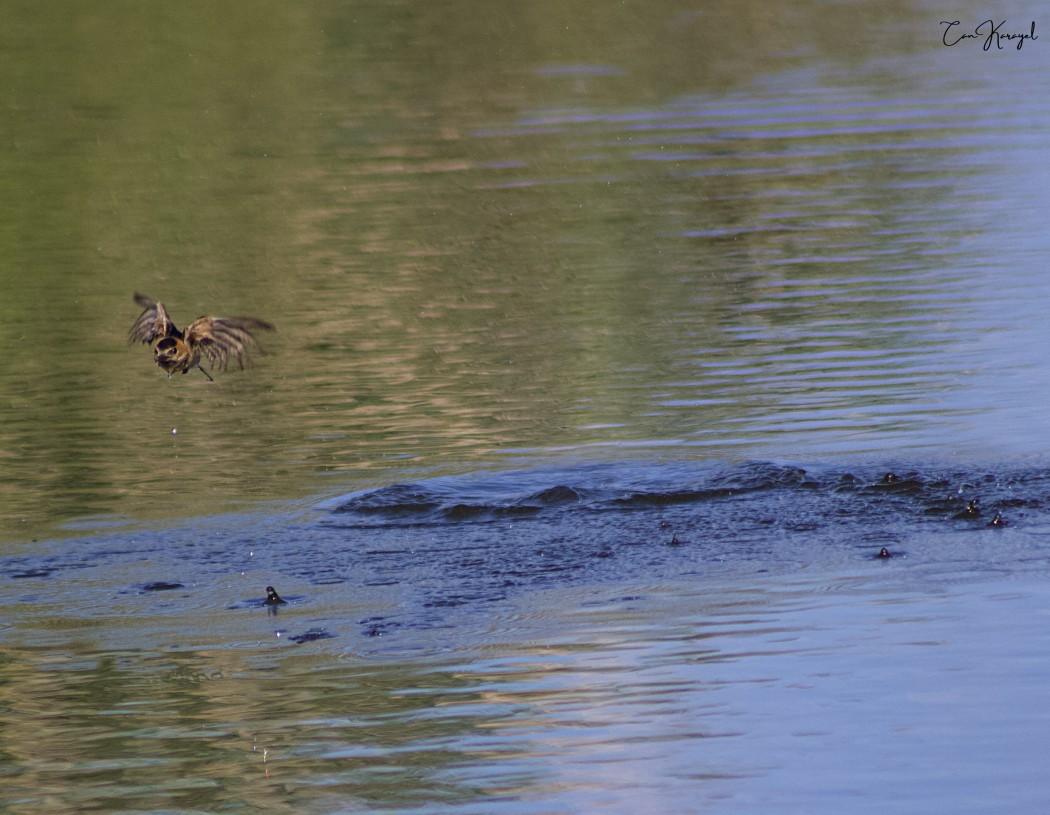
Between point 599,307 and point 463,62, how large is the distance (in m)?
19.8

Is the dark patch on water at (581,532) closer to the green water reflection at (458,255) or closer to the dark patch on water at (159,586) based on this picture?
the dark patch on water at (159,586)

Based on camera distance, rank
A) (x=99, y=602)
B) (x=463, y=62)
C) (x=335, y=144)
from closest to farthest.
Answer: (x=99, y=602) → (x=335, y=144) → (x=463, y=62)

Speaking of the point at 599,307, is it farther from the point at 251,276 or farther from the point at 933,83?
the point at 933,83

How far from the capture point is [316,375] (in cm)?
1419

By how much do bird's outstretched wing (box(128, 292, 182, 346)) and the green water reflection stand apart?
1.64 meters

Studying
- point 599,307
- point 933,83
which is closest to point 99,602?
→ point 599,307

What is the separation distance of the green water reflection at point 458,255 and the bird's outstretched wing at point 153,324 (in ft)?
5.37

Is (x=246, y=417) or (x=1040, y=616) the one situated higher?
(x=246, y=417)

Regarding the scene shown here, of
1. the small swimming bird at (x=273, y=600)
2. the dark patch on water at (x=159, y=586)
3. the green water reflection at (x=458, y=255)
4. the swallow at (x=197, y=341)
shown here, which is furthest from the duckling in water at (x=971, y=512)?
the dark patch on water at (x=159, y=586)

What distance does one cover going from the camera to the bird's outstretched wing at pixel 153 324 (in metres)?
8.86

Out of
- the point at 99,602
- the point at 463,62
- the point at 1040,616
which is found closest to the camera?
the point at 1040,616
